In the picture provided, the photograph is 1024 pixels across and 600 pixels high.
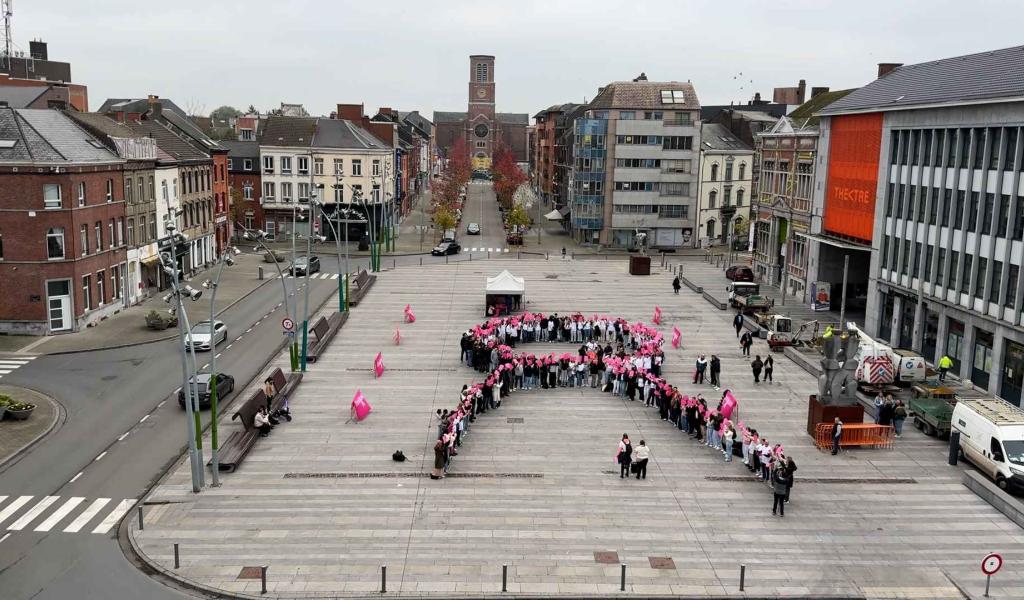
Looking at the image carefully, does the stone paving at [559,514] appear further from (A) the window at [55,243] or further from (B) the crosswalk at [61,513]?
(A) the window at [55,243]

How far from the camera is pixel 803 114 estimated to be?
255 feet

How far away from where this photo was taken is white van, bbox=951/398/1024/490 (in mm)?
27031

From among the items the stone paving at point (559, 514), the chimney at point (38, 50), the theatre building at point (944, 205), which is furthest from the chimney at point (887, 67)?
the chimney at point (38, 50)

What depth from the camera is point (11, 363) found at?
41469 millimetres

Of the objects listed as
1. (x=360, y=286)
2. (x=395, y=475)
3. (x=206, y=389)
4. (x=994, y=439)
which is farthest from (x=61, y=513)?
(x=360, y=286)

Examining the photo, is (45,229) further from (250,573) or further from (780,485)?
(780,485)

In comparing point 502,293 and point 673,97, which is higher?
point 673,97

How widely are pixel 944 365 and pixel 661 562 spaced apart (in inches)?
897

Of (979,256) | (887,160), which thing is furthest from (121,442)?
(887,160)

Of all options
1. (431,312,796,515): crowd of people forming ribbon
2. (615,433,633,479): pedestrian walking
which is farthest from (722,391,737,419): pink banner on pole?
(615,433,633,479): pedestrian walking

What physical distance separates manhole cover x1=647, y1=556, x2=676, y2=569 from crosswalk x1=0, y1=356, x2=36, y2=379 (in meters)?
32.5

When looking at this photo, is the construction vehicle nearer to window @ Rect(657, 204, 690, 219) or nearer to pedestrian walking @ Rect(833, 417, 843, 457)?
pedestrian walking @ Rect(833, 417, 843, 457)

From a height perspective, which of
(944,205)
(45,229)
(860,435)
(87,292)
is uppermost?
(944,205)

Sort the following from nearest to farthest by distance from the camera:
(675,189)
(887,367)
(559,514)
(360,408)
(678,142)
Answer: (559,514), (360,408), (887,367), (678,142), (675,189)
